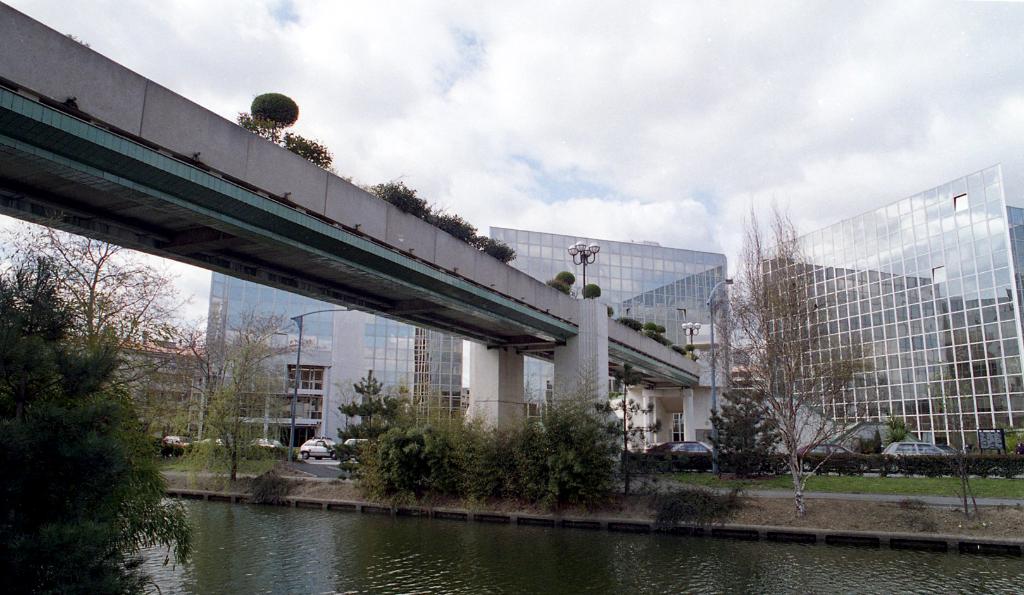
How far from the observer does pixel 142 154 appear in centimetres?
1029

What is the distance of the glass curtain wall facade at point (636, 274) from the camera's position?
64.2 meters

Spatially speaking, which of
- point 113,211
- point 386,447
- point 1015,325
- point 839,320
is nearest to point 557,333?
point 386,447

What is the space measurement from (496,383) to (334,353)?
43.1 meters

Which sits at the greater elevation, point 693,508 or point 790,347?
point 790,347

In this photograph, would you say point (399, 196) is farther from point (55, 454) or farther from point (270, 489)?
point (270, 489)

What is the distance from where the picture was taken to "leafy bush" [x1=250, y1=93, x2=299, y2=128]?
46.4 ft

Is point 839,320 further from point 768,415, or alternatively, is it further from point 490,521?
point 490,521

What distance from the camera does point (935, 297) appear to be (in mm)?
49094

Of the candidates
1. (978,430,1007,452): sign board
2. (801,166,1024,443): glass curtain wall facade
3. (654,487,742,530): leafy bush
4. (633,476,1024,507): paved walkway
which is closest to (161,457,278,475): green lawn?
(633,476,1024,507): paved walkway

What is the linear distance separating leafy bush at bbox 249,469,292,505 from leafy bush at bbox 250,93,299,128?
15.8m

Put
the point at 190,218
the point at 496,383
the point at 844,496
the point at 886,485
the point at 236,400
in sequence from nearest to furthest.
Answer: the point at 190,218 < the point at 844,496 < the point at 886,485 < the point at 496,383 < the point at 236,400

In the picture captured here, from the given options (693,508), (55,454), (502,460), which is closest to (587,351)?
(502,460)

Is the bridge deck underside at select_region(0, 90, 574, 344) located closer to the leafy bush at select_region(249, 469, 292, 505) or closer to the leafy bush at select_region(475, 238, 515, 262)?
the leafy bush at select_region(475, 238, 515, 262)

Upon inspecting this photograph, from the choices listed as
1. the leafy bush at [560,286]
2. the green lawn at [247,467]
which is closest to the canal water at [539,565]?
the green lawn at [247,467]
